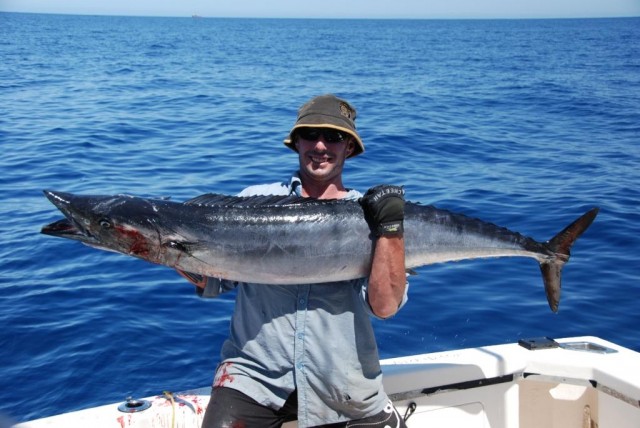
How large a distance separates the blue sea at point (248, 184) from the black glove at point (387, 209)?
350cm

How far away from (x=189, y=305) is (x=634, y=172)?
946cm

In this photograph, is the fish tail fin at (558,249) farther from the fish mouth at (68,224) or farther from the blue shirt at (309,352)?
the fish mouth at (68,224)

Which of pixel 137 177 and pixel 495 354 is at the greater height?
pixel 495 354

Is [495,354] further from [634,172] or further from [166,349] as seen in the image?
[634,172]

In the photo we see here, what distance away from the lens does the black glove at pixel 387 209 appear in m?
3.45

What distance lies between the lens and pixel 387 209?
136 inches

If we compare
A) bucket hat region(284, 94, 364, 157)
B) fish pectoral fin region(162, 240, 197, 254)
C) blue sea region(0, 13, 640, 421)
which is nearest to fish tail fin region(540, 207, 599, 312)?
bucket hat region(284, 94, 364, 157)

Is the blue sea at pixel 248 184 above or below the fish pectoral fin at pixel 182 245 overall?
below

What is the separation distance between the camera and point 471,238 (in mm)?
3789

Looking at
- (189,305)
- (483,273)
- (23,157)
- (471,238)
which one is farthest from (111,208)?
(23,157)

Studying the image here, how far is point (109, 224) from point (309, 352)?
1.12 metres

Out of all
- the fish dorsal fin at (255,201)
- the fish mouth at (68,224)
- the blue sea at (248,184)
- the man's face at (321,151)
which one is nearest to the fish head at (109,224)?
the fish mouth at (68,224)

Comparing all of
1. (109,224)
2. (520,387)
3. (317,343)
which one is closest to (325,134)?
(317,343)

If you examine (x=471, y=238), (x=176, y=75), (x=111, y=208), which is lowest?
(x=176, y=75)
